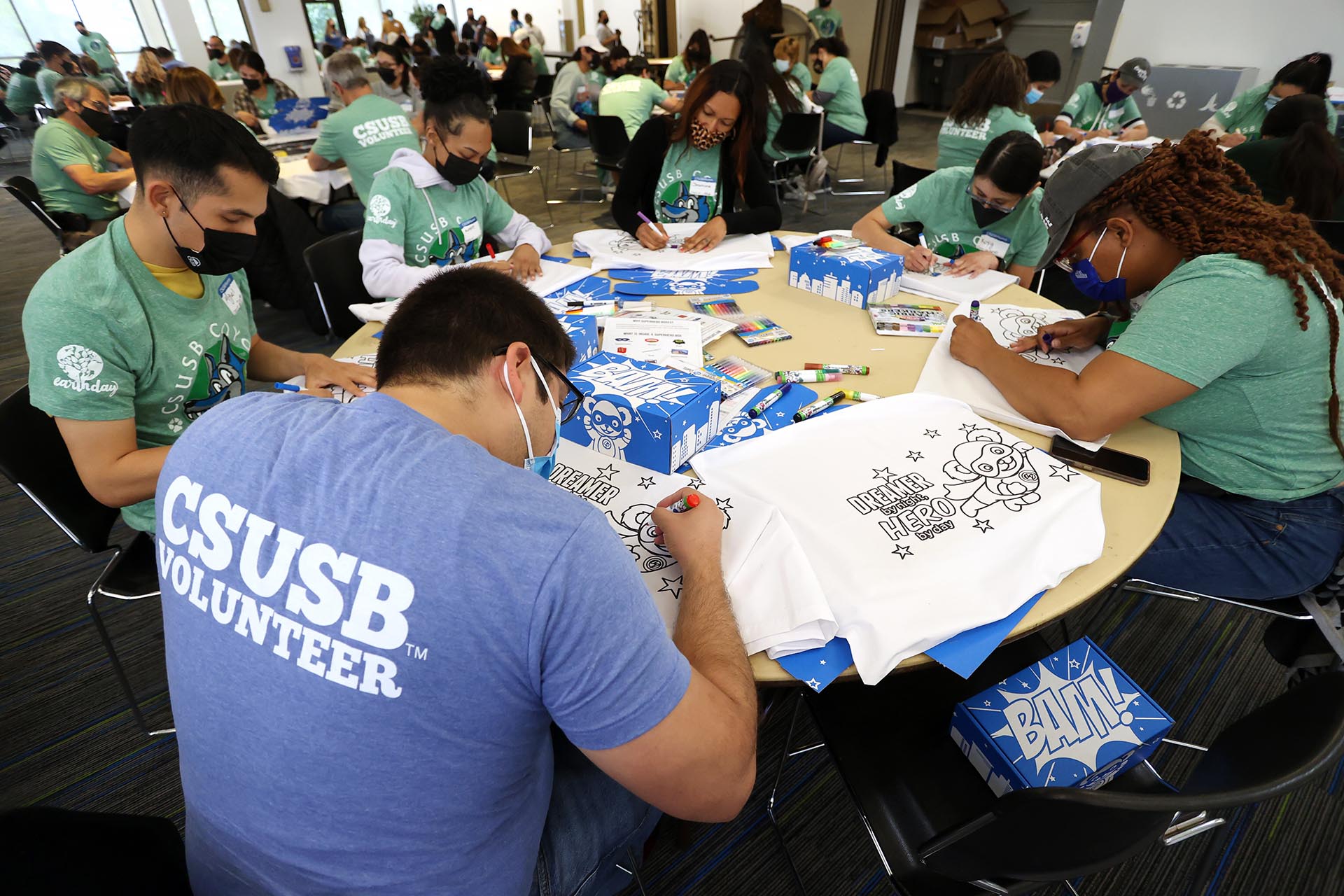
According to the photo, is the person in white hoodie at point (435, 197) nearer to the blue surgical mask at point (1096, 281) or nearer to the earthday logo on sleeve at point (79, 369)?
the earthday logo on sleeve at point (79, 369)

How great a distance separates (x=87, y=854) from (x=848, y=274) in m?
1.90

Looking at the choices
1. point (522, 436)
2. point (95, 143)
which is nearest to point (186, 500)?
point (522, 436)

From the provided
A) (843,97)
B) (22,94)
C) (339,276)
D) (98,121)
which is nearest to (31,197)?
(98,121)

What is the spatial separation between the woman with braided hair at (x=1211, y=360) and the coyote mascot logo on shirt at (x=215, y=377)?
1.76 meters

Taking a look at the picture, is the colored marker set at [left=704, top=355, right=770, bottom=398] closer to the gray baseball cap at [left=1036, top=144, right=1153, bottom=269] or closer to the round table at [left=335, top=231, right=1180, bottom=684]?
the round table at [left=335, top=231, right=1180, bottom=684]

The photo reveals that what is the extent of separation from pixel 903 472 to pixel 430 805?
0.89 meters

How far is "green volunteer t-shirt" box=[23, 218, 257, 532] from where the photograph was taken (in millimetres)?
1201

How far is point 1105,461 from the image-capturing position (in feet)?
4.11

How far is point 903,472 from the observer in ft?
3.84

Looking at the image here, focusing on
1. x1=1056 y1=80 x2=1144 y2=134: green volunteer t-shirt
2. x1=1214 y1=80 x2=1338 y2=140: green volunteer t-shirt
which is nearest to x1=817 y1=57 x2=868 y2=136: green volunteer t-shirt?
x1=1056 y1=80 x2=1144 y2=134: green volunteer t-shirt

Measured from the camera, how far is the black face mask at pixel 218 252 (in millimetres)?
1385

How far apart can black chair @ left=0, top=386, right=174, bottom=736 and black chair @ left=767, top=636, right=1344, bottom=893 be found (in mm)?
1565

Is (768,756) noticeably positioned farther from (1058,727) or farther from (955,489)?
(955,489)

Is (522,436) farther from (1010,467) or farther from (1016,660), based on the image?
(1016,660)
